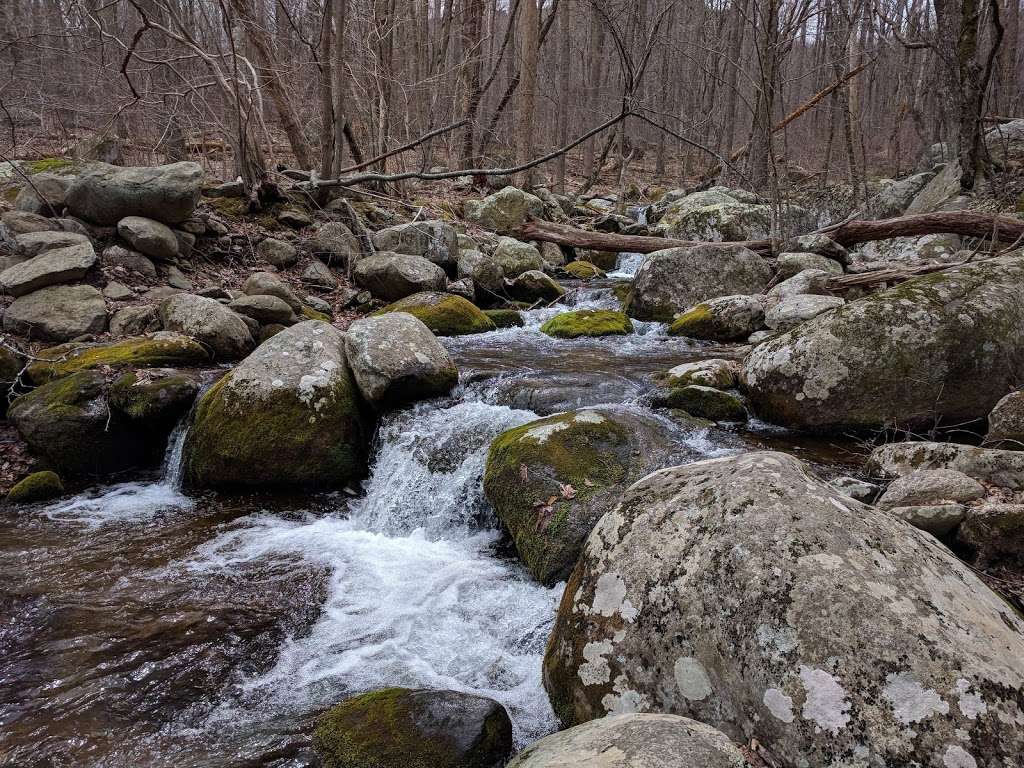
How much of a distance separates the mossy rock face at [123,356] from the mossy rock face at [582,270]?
7.50 meters

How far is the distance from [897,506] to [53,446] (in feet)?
21.2

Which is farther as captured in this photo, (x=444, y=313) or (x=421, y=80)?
(x=421, y=80)

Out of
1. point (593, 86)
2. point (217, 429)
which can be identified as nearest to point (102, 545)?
point (217, 429)

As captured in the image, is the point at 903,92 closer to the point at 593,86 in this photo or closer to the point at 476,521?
the point at 593,86

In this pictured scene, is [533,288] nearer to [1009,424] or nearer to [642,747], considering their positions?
[1009,424]

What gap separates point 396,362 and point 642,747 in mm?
4323

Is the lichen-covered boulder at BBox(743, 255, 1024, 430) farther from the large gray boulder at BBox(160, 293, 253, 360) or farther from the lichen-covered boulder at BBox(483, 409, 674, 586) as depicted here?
the large gray boulder at BBox(160, 293, 253, 360)

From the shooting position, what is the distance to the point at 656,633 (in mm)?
2227

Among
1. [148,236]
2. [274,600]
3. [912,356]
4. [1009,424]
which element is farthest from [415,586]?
[148,236]

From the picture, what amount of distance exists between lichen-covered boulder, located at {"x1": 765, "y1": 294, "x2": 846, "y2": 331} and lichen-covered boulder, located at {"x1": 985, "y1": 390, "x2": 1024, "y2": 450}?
299 cm

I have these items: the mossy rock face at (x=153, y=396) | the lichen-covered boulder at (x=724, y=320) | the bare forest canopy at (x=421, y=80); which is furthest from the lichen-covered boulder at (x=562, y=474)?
the lichen-covered boulder at (x=724, y=320)

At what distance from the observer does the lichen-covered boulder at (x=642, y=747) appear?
1638mm

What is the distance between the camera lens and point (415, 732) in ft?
7.70

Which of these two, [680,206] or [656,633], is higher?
[680,206]
